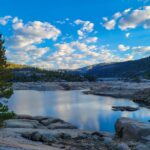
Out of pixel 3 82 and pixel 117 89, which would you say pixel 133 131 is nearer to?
pixel 3 82

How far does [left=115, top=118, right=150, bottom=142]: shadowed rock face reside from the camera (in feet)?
135

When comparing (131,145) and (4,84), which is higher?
(4,84)

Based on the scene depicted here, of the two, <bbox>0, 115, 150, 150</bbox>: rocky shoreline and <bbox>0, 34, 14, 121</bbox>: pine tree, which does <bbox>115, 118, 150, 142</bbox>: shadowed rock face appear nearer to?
<bbox>0, 115, 150, 150</bbox>: rocky shoreline

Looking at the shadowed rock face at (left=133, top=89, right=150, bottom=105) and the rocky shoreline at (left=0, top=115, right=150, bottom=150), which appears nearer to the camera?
the rocky shoreline at (left=0, top=115, right=150, bottom=150)

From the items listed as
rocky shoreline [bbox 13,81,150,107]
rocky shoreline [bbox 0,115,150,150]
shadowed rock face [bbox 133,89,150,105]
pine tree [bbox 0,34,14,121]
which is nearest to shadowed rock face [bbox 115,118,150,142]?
rocky shoreline [bbox 0,115,150,150]

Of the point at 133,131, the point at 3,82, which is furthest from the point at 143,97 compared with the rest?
the point at 3,82

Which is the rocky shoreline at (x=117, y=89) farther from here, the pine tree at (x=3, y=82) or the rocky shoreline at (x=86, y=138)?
the pine tree at (x=3, y=82)

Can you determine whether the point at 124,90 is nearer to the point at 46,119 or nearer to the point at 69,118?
the point at 69,118

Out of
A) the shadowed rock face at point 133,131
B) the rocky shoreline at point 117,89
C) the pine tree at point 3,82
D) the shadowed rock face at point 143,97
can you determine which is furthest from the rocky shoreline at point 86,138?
the shadowed rock face at point 143,97

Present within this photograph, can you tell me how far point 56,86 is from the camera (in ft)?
639

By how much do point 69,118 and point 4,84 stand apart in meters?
35.8

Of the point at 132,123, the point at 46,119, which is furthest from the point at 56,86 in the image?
the point at 132,123

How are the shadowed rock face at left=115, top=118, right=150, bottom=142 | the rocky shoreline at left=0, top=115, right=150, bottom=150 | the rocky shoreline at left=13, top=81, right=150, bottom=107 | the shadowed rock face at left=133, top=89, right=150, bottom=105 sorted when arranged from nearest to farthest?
the rocky shoreline at left=0, top=115, right=150, bottom=150 → the shadowed rock face at left=115, top=118, right=150, bottom=142 → the shadowed rock face at left=133, top=89, right=150, bottom=105 → the rocky shoreline at left=13, top=81, right=150, bottom=107

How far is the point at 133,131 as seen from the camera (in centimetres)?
4225
